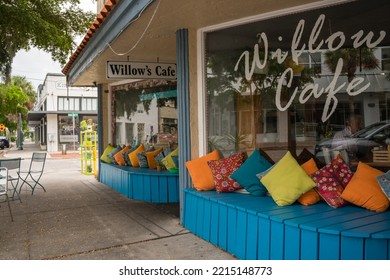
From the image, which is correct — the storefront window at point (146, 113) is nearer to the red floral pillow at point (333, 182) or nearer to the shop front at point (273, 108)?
the shop front at point (273, 108)

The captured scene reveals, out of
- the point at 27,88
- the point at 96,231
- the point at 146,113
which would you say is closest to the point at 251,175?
the point at 96,231

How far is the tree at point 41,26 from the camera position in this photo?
6809mm

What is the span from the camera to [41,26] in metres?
7.20

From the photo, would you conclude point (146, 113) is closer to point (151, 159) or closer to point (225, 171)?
point (151, 159)

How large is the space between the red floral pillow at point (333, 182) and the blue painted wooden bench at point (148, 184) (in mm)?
2834

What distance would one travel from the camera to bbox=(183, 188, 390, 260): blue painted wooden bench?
2684mm

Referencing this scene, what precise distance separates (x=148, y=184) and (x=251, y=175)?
8.40ft

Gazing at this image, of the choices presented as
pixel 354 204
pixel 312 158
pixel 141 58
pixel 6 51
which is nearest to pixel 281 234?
pixel 354 204

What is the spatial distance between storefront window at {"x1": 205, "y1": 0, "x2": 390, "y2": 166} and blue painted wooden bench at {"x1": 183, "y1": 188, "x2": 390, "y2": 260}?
3.34ft

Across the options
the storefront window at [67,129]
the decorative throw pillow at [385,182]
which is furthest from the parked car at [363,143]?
the storefront window at [67,129]

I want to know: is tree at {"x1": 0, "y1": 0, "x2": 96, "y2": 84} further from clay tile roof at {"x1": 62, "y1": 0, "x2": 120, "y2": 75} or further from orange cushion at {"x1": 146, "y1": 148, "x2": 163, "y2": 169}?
orange cushion at {"x1": 146, "y1": 148, "x2": 163, "y2": 169}

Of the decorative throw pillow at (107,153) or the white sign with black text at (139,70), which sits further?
the decorative throw pillow at (107,153)

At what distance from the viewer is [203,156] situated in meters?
4.80

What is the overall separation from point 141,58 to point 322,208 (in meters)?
4.64
